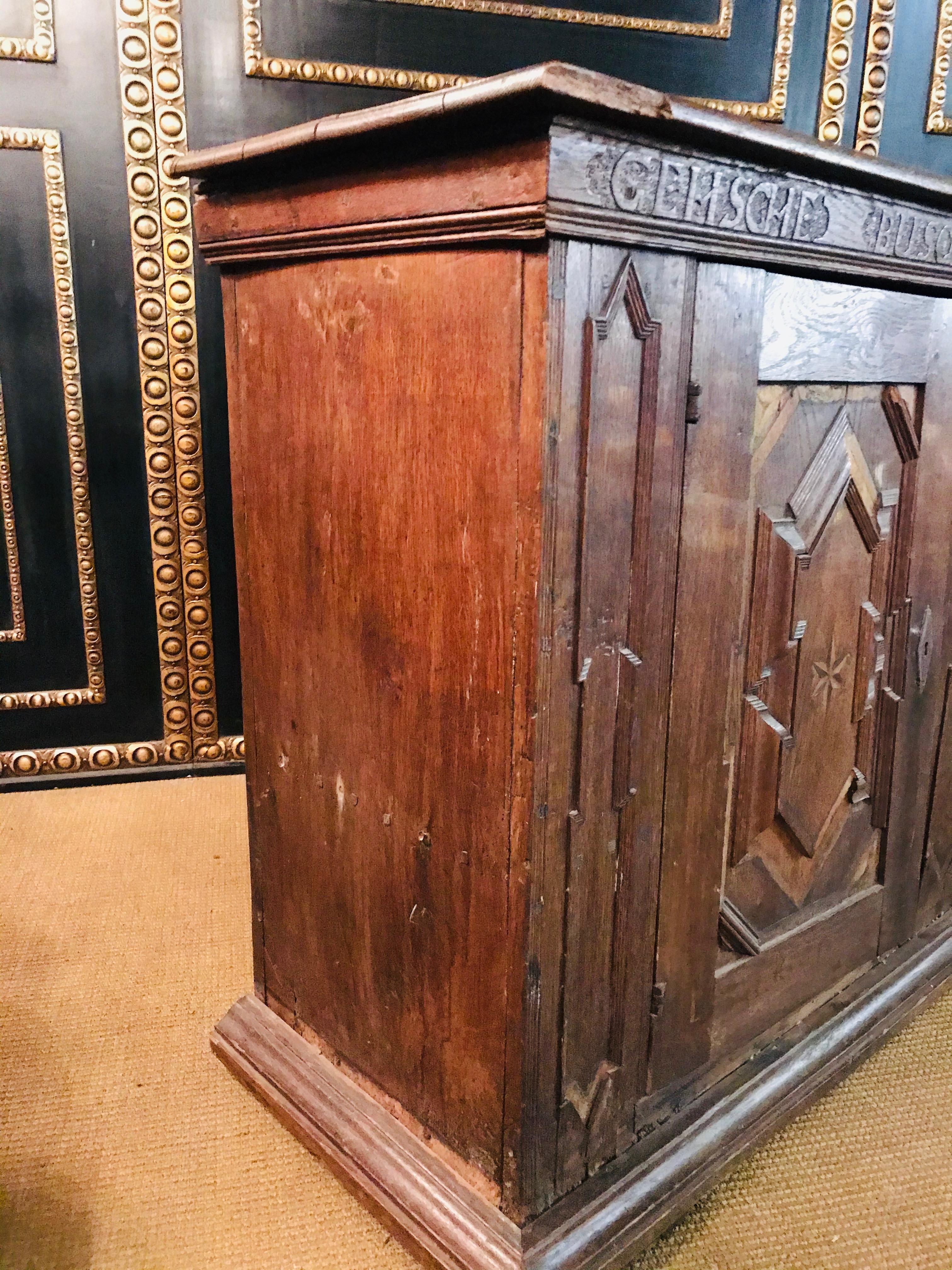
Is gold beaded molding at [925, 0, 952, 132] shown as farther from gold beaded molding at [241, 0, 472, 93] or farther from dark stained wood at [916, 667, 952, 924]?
dark stained wood at [916, 667, 952, 924]

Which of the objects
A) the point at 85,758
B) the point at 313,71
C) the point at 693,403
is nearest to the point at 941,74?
the point at 313,71

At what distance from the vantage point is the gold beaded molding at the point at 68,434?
7.09ft

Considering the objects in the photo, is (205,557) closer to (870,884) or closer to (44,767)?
(44,767)

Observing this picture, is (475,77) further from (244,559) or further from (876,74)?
(244,559)

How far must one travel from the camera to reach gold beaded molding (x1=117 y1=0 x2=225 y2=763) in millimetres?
2148

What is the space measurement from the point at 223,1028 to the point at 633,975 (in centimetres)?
67

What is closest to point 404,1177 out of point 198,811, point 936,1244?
point 936,1244

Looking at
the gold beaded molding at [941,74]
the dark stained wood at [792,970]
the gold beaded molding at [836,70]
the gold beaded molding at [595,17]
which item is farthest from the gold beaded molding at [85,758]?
the gold beaded molding at [941,74]

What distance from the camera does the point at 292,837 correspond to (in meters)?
1.32

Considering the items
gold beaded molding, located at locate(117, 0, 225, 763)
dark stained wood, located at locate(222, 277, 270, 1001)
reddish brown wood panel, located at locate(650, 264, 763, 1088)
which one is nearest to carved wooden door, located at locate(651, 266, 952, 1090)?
reddish brown wood panel, located at locate(650, 264, 763, 1088)

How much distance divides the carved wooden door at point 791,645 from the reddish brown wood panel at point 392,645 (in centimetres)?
23

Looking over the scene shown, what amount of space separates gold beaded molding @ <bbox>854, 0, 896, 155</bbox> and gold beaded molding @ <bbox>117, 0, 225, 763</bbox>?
5.29ft

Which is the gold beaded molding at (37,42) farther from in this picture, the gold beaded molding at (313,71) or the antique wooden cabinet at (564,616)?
the antique wooden cabinet at (564,616)

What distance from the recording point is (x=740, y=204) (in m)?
0.97
